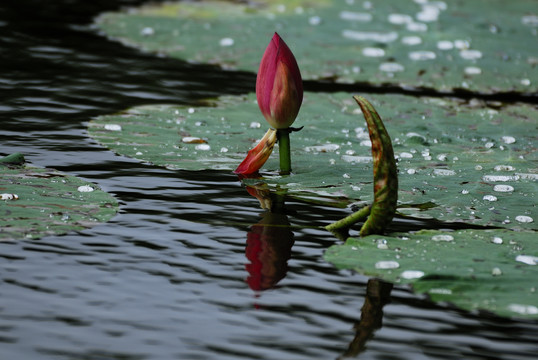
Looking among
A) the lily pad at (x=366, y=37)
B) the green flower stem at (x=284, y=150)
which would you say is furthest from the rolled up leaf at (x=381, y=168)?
the lily pad at (x=366, y=37)

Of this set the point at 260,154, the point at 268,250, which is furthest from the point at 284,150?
the point at 268,250

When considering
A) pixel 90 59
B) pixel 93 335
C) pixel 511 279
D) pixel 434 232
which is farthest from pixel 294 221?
pixel 90 59

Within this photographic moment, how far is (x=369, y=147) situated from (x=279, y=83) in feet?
2.48

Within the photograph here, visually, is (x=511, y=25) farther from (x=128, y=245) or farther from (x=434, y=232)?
(x=128, y=245)

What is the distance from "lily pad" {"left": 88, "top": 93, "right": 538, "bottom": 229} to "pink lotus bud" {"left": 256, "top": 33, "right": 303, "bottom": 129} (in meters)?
0.28

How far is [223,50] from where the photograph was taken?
610 cm

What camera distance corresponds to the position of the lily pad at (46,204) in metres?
2.59

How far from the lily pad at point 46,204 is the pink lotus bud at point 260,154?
0.62 metres

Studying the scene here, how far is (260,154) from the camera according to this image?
10.8ft

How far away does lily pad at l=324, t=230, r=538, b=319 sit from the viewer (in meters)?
2.27

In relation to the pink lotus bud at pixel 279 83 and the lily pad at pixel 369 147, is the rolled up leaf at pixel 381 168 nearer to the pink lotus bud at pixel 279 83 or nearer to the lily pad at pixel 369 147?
the lily pad at pixel 369 147

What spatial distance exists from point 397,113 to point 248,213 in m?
1.60

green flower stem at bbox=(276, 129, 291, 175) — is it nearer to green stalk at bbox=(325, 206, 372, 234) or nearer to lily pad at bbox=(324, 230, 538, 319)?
green stalk at bbox=(325, 206, 372, 234)

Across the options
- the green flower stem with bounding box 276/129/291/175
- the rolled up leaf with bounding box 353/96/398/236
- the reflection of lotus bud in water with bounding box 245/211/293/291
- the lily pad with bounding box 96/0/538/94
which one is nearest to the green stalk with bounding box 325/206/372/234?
the rolled up leaf with bounding box 353/96/398/236
